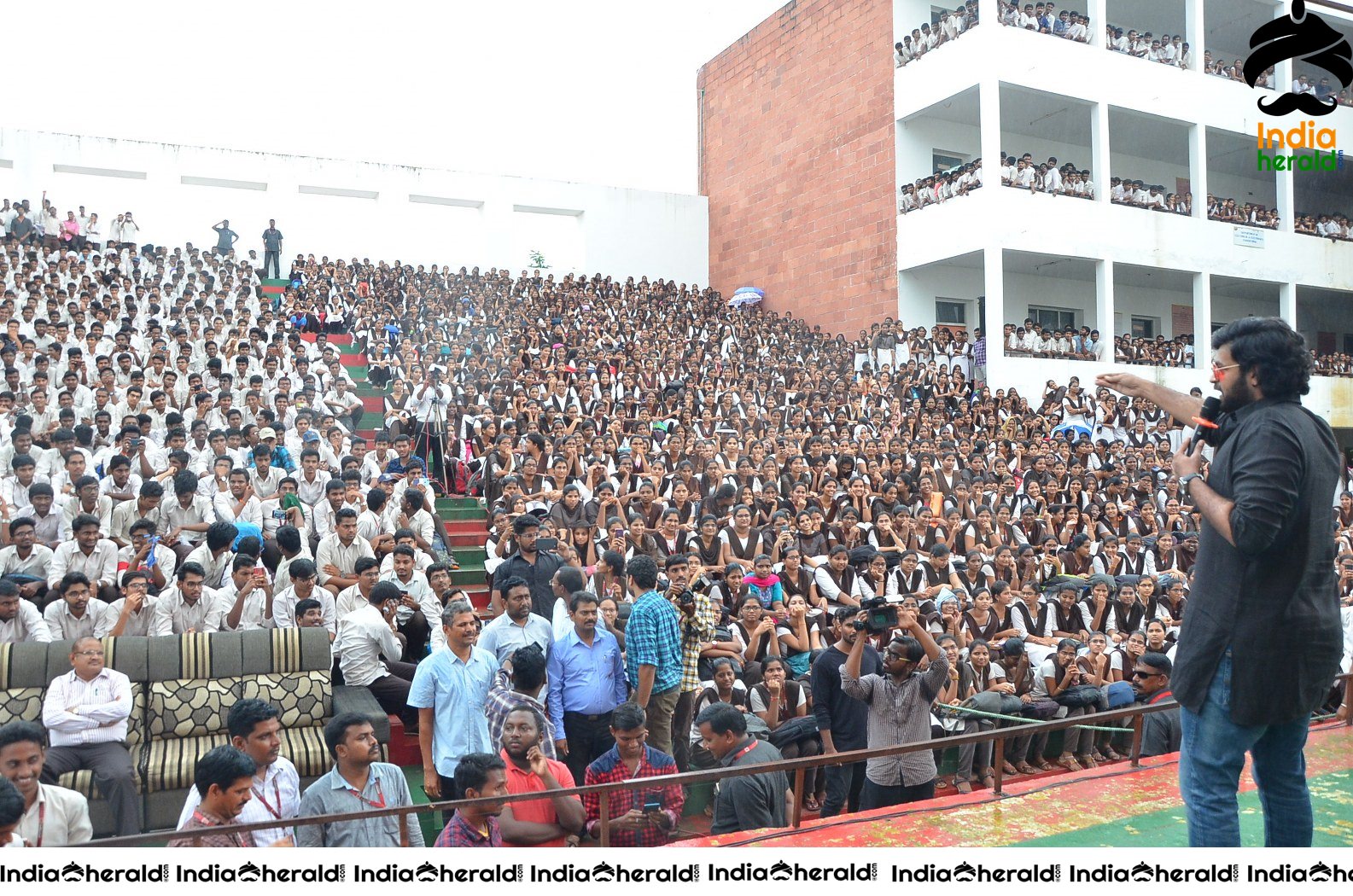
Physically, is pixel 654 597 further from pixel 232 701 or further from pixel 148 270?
pixel 148 270

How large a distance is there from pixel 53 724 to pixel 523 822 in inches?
106

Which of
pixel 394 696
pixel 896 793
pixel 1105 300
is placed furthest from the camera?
pixel 1105 300

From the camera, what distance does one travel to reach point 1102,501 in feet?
38.3

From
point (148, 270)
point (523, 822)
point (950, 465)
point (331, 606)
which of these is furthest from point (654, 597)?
point (148, 270)

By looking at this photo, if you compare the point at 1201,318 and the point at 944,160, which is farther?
the point at 944,160

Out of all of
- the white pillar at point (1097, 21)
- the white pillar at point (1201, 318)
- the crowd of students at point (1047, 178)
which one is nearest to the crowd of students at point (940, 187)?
the crowd of students at point (1047, 178)

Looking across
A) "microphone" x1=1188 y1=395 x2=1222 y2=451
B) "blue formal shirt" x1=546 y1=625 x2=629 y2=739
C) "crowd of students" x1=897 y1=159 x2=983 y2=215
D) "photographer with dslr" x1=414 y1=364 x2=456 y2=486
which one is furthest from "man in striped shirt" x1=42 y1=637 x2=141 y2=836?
"crowd of students" x1=897 y1=159 x2=983 y2=215

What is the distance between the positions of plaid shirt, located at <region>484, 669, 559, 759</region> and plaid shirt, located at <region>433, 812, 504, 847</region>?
36.7 inches

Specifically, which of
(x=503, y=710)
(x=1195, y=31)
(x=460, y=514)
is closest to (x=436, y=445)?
(x=460, y=514)

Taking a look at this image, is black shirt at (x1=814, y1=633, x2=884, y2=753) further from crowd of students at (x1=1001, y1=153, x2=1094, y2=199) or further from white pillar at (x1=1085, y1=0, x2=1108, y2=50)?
white pillar at (x1=1085, y1=0, x2=1108, y2=50)

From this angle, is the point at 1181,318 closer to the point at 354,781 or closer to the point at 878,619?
the point at 878,619

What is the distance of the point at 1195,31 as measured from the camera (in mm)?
19625

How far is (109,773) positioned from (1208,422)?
5185 millimetres

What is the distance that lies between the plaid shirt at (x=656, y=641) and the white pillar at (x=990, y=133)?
46.8 feet
